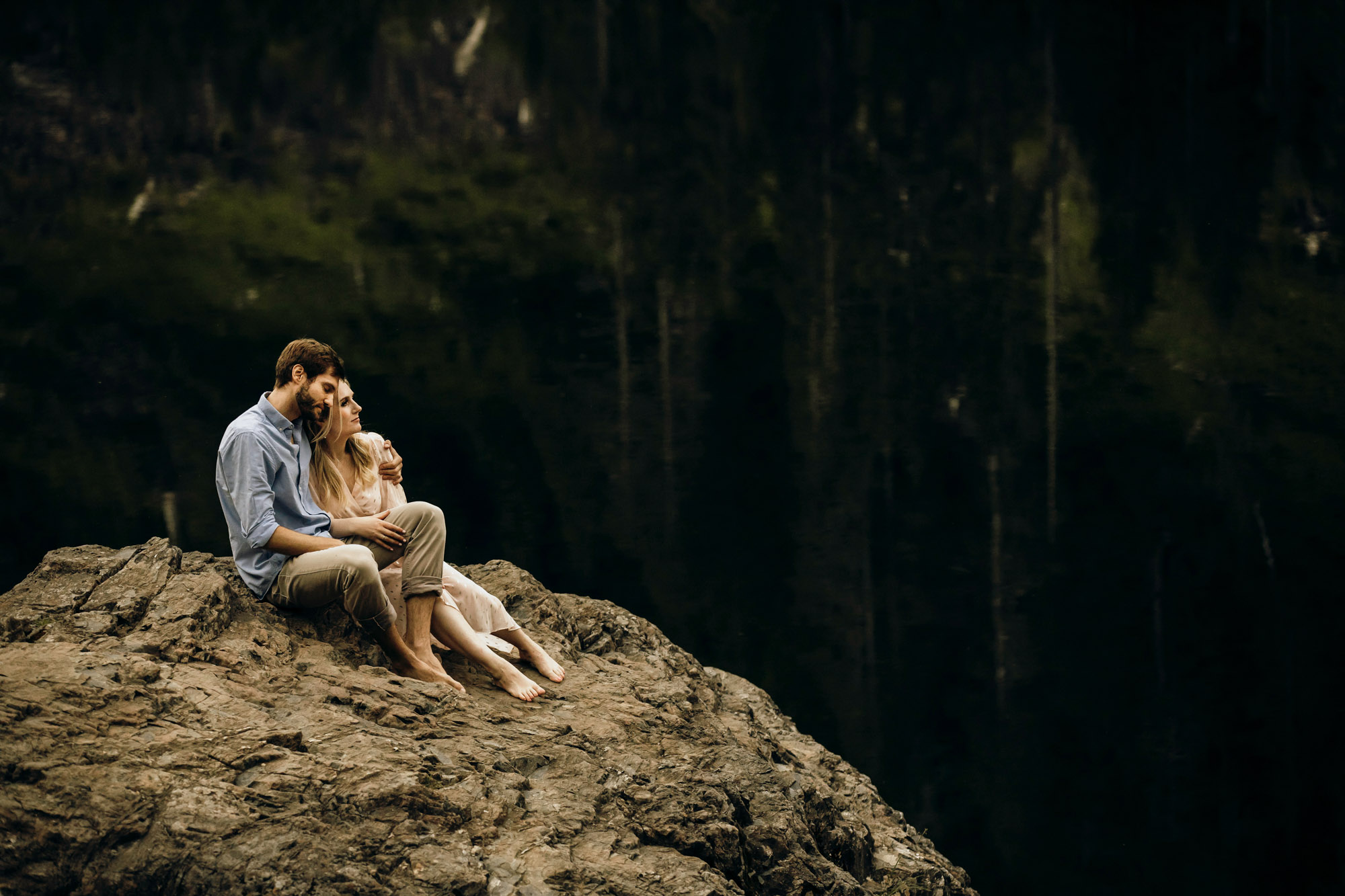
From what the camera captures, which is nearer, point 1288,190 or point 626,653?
point 626,653

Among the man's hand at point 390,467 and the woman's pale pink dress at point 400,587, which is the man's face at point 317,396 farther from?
the man's hand at point 390,467

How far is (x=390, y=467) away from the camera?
3904 millimetres

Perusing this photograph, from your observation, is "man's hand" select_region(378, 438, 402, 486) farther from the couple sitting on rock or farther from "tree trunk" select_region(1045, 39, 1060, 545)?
"tree trunk" select_region(1045, 39, 1060, 545)

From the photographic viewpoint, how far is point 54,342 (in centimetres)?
593

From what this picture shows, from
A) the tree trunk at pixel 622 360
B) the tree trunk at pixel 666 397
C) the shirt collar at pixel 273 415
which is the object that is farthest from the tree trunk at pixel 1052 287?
the shirt collar at pixel 273 415

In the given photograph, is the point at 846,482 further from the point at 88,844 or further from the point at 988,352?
the point at 88,844

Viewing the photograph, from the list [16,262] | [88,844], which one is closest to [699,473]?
[16,262]

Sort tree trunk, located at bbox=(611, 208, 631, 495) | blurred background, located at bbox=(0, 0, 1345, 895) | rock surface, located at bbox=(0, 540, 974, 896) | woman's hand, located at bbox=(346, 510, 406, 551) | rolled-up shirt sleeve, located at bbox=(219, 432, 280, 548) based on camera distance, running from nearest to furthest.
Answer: rock surface, located at bbox=(0, 540, 974, 896) → rolled-up shirt sleeve, located at bbox=(219, 432, 280, 548) → woman's hand, located at bbox=(346, 510, 406, 551) → blurred background, located at bbox=(0, 0, 1345, 895) → tree trunk, located at bbox=(611, 208, 631, 495)

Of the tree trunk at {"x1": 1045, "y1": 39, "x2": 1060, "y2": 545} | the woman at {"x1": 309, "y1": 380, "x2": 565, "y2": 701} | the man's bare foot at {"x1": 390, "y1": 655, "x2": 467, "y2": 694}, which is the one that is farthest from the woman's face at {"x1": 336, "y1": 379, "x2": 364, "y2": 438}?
the tree trunk at {"x1": 1045, "y1": 39, "x2": 1060, "y2": 545}

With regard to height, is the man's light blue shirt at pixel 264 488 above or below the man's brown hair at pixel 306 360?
below

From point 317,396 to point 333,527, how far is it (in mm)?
419

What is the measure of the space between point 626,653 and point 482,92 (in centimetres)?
350

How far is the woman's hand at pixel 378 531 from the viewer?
3.53 meters

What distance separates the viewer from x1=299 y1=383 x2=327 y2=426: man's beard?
11.4ft
